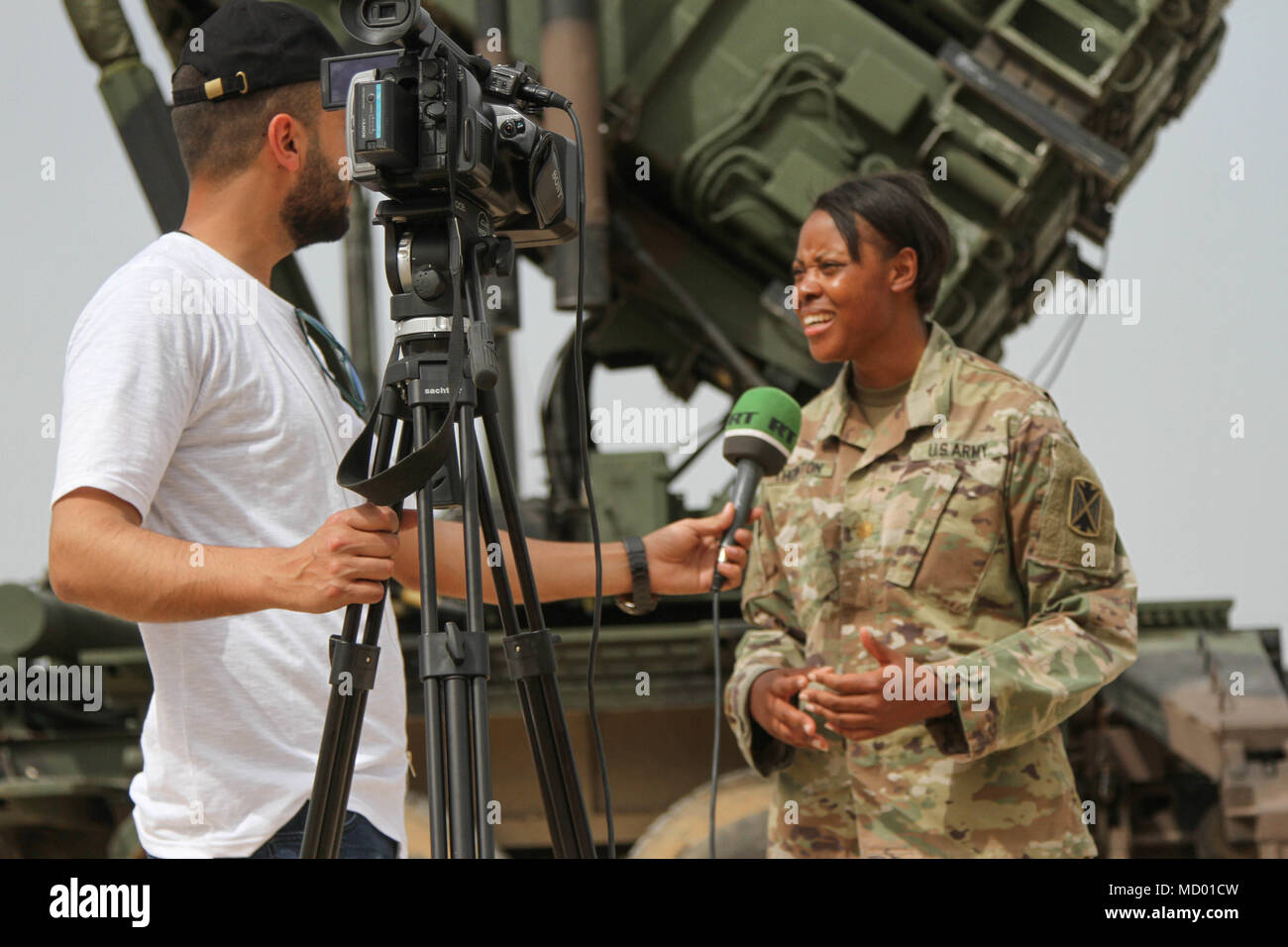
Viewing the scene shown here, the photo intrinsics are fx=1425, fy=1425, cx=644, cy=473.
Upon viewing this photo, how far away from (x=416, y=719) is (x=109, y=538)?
366cm

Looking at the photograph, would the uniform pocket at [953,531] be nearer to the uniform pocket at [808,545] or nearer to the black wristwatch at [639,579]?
the uniform pocket at [808,545]

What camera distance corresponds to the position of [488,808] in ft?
4.98

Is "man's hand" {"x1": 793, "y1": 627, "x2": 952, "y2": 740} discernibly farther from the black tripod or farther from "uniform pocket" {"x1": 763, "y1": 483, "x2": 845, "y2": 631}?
the black tripod

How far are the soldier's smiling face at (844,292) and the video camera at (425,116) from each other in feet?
3.59

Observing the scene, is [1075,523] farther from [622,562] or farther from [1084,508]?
[622,562]

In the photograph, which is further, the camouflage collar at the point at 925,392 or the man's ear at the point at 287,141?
the camouflage collar at the point at 925,392

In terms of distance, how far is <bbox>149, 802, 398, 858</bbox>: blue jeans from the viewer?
172cm

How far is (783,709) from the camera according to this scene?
2.48 metres

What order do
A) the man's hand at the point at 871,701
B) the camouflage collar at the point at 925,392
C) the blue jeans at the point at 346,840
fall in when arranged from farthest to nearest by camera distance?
the camouflage collar at the point at 925,392, the man's hand at the point at 871,701, the blue jeans at the point at 346,840

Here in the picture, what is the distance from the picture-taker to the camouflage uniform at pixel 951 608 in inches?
95.0

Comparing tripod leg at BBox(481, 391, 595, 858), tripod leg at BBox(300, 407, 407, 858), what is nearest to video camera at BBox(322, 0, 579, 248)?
tripod leg at BBox(481, 391, 595, 858)

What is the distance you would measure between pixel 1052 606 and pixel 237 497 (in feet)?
4.66

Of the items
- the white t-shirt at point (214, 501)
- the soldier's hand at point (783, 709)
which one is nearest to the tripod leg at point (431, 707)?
the white t-shirt at point (214, 501)
